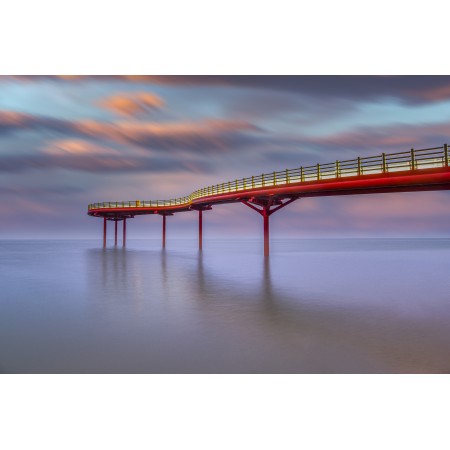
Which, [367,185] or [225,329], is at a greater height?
[367,185]

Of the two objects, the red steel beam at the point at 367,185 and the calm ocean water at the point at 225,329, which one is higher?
the red steel beam at the point at 367,185

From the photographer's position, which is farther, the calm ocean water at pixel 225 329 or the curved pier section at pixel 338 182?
the curved pier section at pixel 338 182

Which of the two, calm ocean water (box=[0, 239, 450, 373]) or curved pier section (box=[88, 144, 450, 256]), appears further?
curved pier section (box=[88, 144, 450, 256])

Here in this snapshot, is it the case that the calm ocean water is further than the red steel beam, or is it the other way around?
the red steel beam

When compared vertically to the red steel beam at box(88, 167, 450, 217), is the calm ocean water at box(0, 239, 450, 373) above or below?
below

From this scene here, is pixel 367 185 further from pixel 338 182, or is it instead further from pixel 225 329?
pixel 225 329

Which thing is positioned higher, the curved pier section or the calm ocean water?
the curved pier section

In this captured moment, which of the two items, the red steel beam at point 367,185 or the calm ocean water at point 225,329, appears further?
the red steel beam at point 367,185

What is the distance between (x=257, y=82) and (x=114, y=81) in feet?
22.3

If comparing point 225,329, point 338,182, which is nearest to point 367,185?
point 338,182

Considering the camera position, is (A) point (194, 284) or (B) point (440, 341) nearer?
(B) point (440, 341)

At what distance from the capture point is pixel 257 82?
18.6 metres

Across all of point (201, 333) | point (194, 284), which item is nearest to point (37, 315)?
point (201, 333)

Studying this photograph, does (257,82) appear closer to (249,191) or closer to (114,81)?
(114,81)
